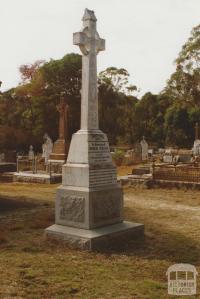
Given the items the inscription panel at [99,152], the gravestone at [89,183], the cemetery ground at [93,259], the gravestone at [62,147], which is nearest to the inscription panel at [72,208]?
the gravestone at [89,183]

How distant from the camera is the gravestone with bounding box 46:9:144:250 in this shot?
724 centimetres

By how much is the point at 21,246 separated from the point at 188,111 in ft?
125

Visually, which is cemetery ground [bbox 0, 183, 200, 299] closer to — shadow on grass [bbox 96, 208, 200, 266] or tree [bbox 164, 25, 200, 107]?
shadow on grass [bbox 96, 208, 200, 266]

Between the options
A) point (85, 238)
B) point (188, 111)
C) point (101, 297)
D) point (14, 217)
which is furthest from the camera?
point (188, 111)

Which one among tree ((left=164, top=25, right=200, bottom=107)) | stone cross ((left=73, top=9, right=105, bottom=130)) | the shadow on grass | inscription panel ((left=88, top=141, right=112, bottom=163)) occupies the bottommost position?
the shadow on grass

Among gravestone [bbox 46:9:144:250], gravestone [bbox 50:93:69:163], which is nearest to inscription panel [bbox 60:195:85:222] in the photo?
gravestone [bbox 46:9:144:250]

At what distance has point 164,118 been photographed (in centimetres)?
4622

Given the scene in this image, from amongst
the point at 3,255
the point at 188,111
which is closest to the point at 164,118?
the point at 188,111

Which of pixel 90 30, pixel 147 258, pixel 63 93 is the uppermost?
pixel 63 93

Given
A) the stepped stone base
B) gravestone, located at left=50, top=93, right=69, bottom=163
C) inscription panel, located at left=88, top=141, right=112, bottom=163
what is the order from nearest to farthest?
the stepped stone base
inscription panel, located at left=88, top=141, right=112, bottom=163
gravestone, located at left=50, top=93, right=69, bottom=163

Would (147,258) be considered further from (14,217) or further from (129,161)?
(129,161)

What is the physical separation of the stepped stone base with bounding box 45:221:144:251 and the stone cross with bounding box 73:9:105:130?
196cm

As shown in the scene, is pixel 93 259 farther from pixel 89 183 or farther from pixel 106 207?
pixel 89 183

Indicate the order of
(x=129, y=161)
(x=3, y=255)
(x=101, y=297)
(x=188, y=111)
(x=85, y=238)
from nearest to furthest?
(x=101, y=297)
(x=3, y=255)
(x=85, y=238)
(x=129, y=161)
(x=188, y=111)
